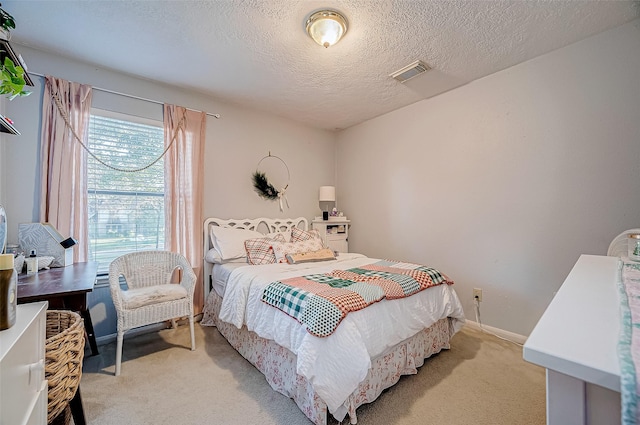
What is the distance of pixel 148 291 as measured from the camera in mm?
2229

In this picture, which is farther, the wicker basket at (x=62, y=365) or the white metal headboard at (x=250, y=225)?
the white metal headboard at (x=250, y=225)

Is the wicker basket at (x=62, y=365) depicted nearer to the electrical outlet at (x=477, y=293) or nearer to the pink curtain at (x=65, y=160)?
A: the pink curtain at (x=65, y=160)

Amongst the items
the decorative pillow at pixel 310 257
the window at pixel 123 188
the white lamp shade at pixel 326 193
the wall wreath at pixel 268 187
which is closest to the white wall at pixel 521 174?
the white lamp shade at pixel 326 193

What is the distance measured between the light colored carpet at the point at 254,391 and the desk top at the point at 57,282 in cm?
77

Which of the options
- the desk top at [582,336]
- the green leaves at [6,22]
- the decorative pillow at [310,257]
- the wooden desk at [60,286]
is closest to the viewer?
the desk top at [582,336]

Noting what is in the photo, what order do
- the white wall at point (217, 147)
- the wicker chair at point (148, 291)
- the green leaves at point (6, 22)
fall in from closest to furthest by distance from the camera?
the green leaves at point (6, 22)
the wicker chair at point (148, 291)
the white wall at point (217, 147)

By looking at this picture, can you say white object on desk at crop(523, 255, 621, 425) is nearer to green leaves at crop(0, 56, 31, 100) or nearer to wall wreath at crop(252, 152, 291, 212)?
green leaves at crop(0, 56, 31, 100)

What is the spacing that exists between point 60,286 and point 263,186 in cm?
227

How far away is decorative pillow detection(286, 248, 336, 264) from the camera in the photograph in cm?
273

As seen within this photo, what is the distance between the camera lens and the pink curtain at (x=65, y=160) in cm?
225

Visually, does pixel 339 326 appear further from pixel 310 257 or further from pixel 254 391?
pixel 310 257

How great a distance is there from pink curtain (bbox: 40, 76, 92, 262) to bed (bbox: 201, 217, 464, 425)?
1195 mm

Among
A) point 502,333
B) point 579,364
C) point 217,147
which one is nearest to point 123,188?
point 217,147

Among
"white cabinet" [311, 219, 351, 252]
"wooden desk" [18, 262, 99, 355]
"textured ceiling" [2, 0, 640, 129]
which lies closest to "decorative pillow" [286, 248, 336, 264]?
"white cabinet" [311, 219, 351, 252]
